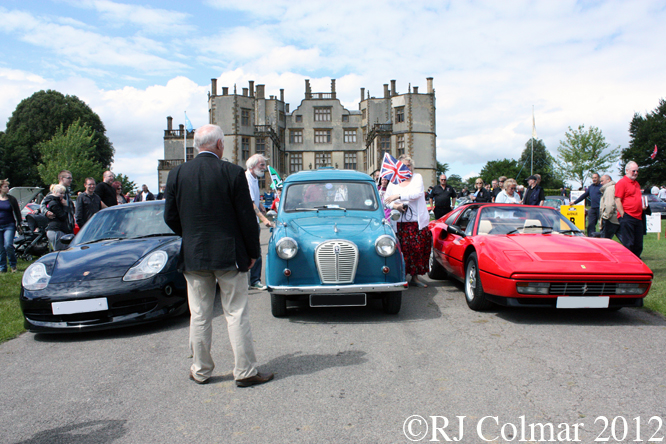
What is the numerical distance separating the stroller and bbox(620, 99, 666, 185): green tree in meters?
52.5

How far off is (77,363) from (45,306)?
107 cm

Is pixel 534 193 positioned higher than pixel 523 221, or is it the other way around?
pixel 534 193

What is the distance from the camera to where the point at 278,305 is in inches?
228

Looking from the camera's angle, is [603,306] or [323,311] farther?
[323,311]

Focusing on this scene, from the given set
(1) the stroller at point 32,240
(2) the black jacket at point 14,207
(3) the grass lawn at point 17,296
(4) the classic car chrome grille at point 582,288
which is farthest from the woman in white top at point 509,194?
(1) the stroller at point 32,240

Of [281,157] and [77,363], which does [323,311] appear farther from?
[281,157]

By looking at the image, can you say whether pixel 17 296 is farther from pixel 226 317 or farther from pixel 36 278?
pixel 226 317

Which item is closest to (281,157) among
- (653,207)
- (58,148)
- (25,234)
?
(58,148)

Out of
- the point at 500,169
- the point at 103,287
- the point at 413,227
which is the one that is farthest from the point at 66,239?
the point at 500,169

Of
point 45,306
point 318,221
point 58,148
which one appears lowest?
point 45,306

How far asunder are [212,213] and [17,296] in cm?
587

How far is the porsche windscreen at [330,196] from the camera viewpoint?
6.77 metres

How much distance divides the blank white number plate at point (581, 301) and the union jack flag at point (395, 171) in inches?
126

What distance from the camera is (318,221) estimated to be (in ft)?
20.4
